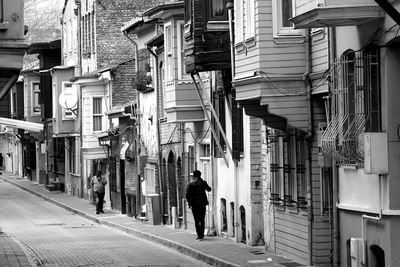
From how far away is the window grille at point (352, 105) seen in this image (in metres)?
17.3

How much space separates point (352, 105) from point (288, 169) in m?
4.51

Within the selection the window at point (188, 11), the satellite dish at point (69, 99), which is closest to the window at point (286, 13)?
the window at point (188, 11)

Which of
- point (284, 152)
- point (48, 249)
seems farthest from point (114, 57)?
point (284, 152)

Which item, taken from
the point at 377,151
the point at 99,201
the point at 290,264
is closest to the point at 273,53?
the point at 290,264

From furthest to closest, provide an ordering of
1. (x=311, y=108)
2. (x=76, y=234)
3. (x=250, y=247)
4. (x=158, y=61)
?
(x=158, y=61)
(x=76, y=234)
(x=250, y=247)
(x=311, y=108)

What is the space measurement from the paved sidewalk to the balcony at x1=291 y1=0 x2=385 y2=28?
6.39 meters

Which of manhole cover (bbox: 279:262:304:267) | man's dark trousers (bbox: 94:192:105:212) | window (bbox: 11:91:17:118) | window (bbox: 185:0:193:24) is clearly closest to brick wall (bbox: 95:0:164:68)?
man's dark trousers (bbox: 94:192:105:212)

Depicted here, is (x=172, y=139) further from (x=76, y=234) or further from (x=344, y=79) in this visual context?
(x=344, y=79)

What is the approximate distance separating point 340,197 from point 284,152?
12.5ft

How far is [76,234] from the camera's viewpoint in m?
33.5

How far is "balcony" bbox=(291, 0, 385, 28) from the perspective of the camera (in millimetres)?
16031

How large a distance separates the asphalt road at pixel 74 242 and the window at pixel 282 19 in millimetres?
5621

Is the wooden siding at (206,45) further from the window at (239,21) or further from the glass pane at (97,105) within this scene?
the glass pane at (97,105)

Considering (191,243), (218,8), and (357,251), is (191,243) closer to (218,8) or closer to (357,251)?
(218,8)
